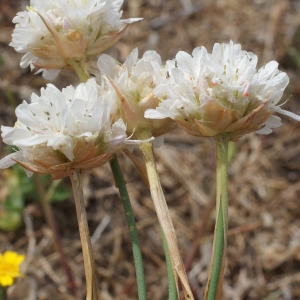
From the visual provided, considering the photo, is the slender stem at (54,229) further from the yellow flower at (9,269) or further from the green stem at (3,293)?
the green stem at (3,293)

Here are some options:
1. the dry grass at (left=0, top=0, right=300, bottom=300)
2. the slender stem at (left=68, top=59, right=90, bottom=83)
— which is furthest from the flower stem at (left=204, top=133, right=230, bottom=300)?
the dry grass at (left=0, top=0, right=300, bottom=300)

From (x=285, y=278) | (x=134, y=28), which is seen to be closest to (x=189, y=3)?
(x=134, y=28)

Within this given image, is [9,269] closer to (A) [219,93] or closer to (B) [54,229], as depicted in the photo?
(B) [54,229]

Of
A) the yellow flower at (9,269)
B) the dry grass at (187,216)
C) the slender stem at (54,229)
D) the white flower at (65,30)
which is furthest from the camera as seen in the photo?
the dry grass at (187,216)

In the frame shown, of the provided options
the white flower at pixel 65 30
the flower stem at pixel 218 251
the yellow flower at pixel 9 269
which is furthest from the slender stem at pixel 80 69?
the yellow flower at pixel 9 269

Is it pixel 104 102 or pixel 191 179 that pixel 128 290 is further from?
pixel 104 102

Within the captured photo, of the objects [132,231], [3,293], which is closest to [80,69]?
[132,231]
